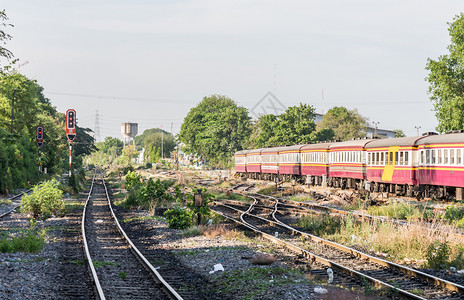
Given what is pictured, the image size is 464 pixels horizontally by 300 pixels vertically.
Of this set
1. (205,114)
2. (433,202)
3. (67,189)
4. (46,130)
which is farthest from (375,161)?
(205,114)

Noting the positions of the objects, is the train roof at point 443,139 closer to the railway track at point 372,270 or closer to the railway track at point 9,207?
the railway track at point 372,270

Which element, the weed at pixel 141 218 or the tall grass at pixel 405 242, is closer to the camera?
the tall grass at pixel 405 242

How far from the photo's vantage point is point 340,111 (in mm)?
95312

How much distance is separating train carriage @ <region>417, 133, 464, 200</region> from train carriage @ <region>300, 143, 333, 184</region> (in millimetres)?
12149

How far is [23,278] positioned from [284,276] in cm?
520

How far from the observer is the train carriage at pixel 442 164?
23812 mm

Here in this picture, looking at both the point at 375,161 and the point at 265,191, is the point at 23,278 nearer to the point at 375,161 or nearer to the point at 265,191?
the point at 375,161

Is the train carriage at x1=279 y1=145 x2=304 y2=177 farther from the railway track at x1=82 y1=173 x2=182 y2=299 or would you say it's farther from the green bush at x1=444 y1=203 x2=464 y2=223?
the railway track at x1=82 y1=173 x2=182 y2=299

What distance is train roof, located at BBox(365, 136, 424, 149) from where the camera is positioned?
27922 mm

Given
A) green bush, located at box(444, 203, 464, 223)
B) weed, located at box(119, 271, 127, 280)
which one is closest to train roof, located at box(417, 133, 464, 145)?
green bush, located at box(444, 203, 464, 223)

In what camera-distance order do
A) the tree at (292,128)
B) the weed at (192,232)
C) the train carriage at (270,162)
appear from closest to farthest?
the weed at (192,232)
the train carriage at (270,162)
the tree at (292,128)

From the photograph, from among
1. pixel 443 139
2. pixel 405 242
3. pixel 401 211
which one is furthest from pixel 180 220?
pixel 443 139

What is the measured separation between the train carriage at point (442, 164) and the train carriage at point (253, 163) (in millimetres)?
31883

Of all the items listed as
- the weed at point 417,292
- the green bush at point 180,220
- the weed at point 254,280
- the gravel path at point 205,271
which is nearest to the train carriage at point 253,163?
the green bush at point 180,220
